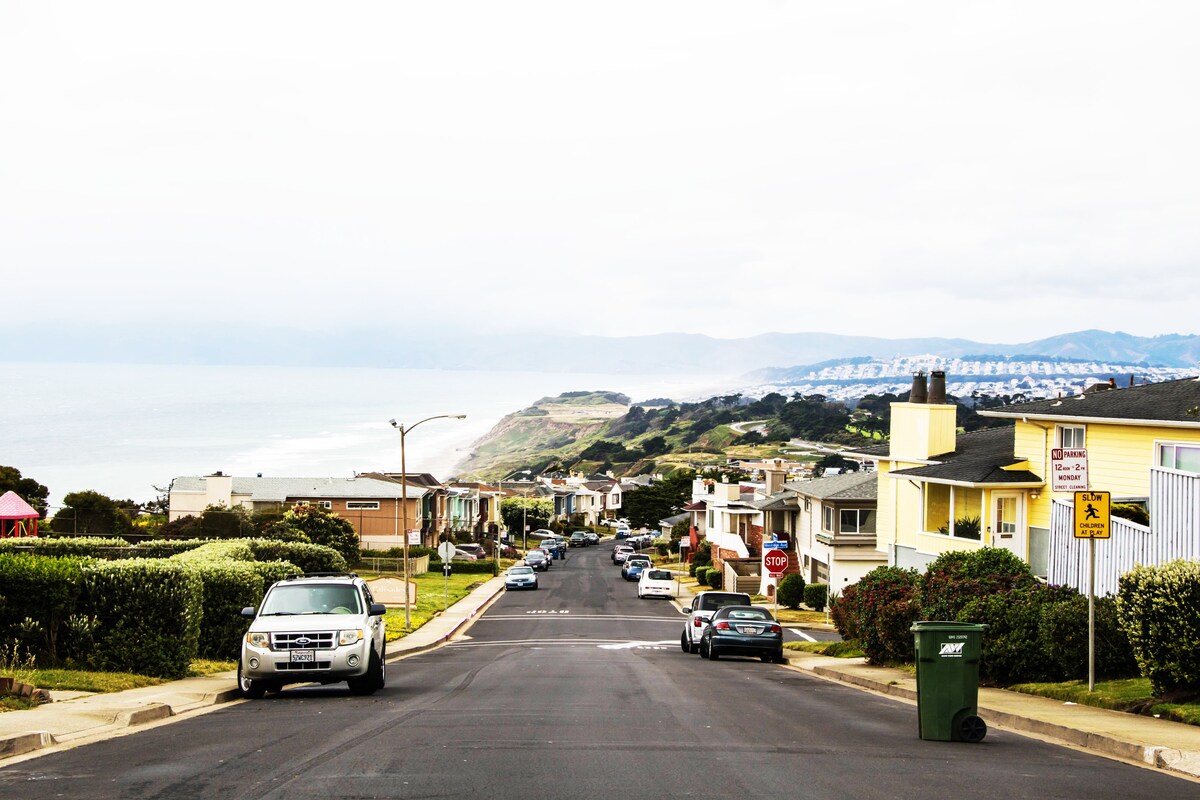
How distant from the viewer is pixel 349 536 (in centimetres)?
7162

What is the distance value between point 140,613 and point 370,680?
3.88m

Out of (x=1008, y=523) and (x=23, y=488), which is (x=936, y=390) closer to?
(x=1008, y=523)

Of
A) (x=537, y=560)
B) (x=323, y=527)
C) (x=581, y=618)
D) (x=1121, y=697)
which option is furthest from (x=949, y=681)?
(x=537, y=560)

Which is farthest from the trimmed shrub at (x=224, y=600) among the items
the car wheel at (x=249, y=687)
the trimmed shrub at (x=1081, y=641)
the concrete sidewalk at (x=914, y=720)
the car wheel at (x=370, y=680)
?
the trimmed shrub at (x=1081, y=641)

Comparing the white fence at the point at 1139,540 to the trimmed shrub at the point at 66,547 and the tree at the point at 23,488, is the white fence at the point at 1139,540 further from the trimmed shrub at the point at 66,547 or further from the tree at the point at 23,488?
the tree at the point at 23,488

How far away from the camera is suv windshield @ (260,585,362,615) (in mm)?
18688

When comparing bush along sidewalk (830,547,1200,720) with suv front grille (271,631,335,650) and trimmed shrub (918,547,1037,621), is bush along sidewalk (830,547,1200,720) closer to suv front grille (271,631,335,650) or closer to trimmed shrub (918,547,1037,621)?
trimmed shrub (918,547,1037,621)

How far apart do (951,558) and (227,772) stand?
17.7 m

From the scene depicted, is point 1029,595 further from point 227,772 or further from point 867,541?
point 867,541

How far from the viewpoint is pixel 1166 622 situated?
14.8 metres

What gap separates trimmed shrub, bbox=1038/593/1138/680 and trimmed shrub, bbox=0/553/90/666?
15259mm

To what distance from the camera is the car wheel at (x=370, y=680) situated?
744 inches

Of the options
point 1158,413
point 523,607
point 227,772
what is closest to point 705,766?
point 227,772

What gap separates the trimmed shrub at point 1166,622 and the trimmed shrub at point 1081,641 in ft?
11.6
